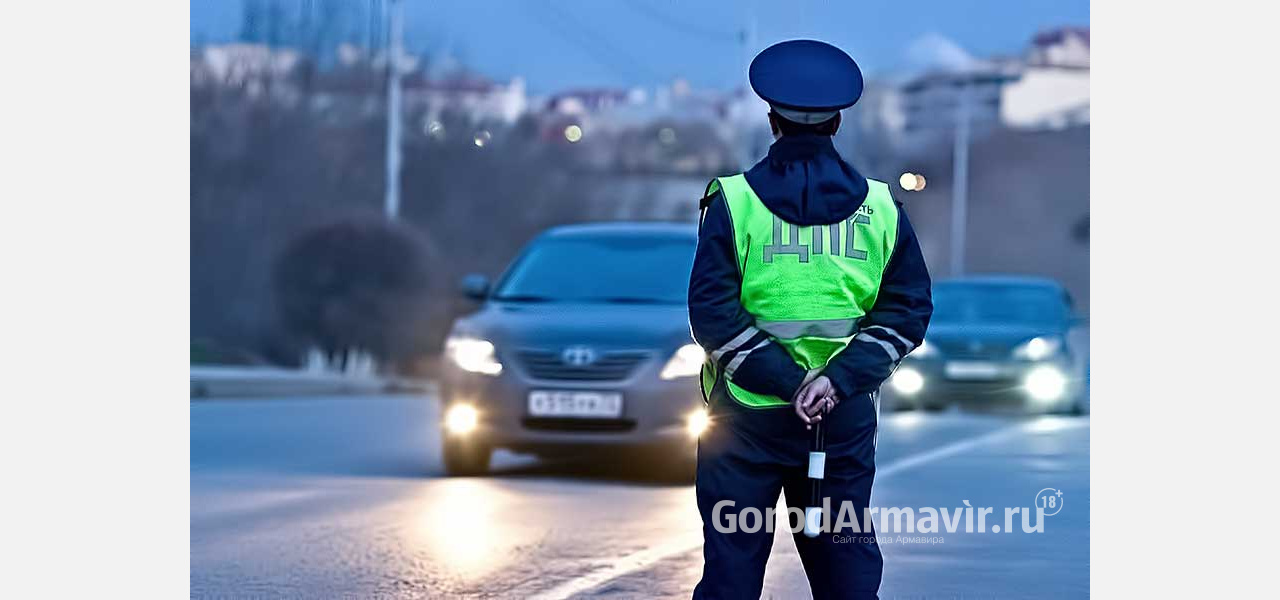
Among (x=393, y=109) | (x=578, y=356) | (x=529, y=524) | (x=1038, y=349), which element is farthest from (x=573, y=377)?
(x=393, y=109)

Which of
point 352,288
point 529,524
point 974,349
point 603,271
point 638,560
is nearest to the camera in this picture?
point 638,560

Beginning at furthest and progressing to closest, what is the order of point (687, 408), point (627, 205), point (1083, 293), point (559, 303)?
point (1083, 293), point (627, 205), point (559, 303), point (687, 408)

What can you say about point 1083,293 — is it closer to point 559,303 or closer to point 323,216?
point 323,216

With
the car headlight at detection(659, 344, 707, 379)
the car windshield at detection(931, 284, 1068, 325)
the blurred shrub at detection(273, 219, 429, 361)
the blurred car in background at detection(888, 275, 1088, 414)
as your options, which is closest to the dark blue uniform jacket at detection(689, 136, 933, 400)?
the car headlight at detection(659, 344, 707, 379)

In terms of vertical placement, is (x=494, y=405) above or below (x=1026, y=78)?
below

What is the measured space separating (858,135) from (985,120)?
57.7ft

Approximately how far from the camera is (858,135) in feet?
132

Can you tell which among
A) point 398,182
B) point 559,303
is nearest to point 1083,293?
point 398,182

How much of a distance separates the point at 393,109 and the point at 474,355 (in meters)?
23.7

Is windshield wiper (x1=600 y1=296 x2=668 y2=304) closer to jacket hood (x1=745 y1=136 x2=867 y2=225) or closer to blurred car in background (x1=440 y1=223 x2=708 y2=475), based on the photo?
blurred car in background (x1=440 y1=223 x2=708 y2=475)

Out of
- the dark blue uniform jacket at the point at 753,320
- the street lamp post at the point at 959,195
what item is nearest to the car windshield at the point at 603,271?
the dark blue uniform jacket at the point at 753,320

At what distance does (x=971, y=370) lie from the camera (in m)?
19.4

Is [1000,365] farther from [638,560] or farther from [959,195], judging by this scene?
[959,195]

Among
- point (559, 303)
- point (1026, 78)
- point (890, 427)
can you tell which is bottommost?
point (890, 427)
